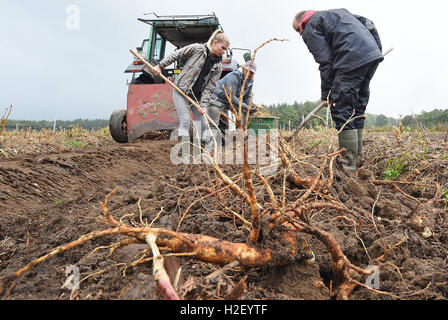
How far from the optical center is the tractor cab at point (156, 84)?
4.77 meters

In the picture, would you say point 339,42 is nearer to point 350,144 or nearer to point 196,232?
point 350,144

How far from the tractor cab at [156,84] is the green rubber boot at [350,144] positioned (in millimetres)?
3017

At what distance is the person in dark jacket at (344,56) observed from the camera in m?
2.55

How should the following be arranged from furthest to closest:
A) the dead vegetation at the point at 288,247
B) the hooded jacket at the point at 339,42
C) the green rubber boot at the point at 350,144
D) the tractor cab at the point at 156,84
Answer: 1. the tractor cab at the point at 156,84
2. the green rubber boot at the point at 350,144
3. the hooded jacket at the point at 339,42
4. the dead vegetation at the point at 288,247

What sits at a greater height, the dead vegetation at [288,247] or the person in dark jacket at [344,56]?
the person in dark jacket at [344,56]

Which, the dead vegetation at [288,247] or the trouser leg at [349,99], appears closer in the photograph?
the dead vegetation at [288,247]

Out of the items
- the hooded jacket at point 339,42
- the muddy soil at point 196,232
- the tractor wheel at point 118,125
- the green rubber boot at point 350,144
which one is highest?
the hooded jacket at point 339,42

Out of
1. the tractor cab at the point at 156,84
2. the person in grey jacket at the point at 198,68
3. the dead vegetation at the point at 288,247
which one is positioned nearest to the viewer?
the dead vegetation at the point at 288,247

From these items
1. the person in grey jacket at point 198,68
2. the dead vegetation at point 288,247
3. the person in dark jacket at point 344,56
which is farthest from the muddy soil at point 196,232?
the person in grey jacket at point 198,68

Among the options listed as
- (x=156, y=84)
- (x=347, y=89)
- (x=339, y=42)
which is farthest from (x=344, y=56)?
(x=156, y=84)

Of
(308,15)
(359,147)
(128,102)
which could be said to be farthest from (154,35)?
(359,147)

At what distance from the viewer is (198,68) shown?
352 centimetres

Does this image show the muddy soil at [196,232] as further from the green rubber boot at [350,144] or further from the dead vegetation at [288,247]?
the green rubber boot at [350,144]

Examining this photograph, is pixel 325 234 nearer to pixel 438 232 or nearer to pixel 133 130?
pixel 438 232
